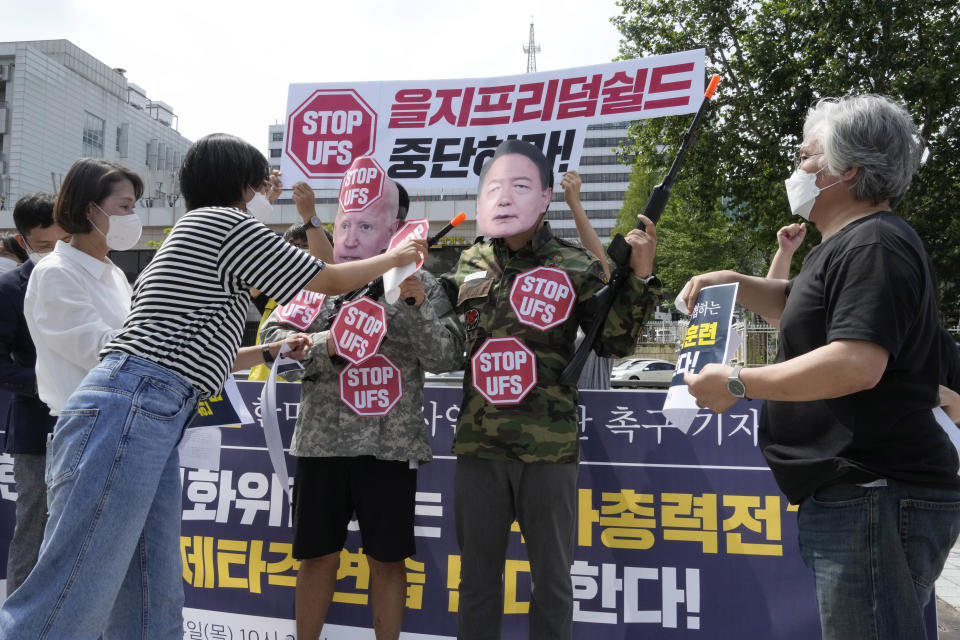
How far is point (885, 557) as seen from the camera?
1452 millimetres

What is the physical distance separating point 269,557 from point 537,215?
6.28 ft

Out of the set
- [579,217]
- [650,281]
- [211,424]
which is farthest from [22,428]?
[650,281]

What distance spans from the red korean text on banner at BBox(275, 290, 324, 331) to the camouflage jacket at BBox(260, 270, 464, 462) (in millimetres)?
115

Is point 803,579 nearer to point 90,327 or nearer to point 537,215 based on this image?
point 537,215

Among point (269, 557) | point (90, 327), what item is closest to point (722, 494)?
point (269, 557)

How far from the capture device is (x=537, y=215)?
258cm

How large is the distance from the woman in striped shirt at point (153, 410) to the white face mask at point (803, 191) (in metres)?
1.19

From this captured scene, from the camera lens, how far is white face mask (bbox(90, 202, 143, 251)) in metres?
2.42

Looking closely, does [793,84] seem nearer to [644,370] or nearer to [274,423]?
[274,423]

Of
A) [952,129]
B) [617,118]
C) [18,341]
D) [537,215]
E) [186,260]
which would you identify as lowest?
[18,341]

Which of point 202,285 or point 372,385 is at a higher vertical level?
point 202,285

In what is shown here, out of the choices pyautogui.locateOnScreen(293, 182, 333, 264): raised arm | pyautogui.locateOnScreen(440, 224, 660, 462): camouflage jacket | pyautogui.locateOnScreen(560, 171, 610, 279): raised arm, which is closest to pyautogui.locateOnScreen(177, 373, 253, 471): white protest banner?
pyautogui.locateOnScreen(293, 182, 333, 264): raised arm

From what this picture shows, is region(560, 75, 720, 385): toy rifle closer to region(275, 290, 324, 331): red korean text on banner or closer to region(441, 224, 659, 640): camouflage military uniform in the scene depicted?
region(441, 224, 659, 640): camouflage military uniform

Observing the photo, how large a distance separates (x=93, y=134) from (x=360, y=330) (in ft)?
139
